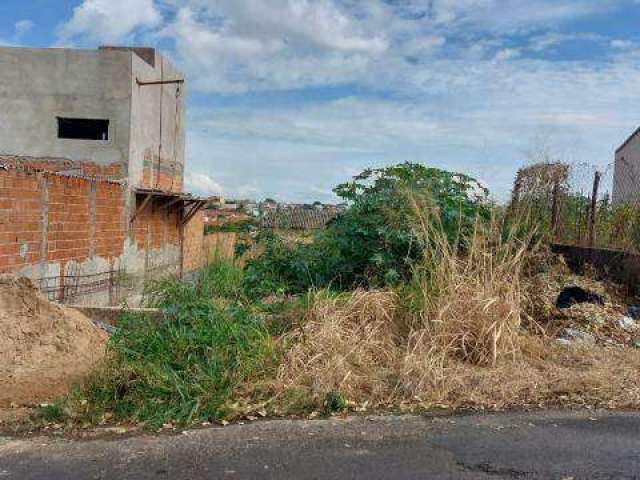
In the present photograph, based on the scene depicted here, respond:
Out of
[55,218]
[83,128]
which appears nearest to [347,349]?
[55,218]

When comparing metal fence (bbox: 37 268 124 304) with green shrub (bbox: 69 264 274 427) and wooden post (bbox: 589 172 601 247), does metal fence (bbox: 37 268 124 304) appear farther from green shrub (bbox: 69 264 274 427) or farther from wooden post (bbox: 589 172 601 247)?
wooden post (bbox: 589 172 601 247)

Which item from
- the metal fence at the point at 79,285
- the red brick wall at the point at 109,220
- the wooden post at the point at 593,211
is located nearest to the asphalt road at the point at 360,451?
the wooden post at the point at 593,211

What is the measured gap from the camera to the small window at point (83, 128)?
1379cm

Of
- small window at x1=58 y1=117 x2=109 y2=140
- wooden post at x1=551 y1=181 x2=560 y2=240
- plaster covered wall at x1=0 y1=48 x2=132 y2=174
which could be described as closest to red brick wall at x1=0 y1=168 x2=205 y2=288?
plaster covered wall at x1=0 y1=48 x2=132 y2=174

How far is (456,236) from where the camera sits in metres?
7.59

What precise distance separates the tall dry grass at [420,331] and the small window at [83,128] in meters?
8.98

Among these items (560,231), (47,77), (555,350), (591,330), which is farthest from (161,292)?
(47,77)

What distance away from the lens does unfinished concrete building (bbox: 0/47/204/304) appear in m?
9.93

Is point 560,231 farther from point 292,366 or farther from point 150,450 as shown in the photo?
point 150,450

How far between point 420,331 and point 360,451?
1997 mm

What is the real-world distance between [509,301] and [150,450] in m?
3.69

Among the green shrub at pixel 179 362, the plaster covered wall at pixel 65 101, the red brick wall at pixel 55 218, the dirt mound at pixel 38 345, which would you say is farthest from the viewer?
the plaster covered wall at pixel 65 101

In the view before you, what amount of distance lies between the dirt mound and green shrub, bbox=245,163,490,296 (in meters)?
1.87

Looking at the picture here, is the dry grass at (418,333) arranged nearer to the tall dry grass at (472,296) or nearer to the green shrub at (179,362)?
the tall dry grass at (472,296)
